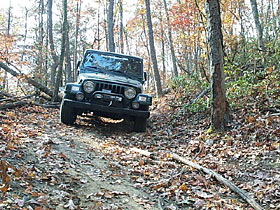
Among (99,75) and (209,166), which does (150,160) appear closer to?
(209,166)

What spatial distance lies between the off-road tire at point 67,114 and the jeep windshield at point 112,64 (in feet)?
4.67

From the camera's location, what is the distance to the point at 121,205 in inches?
126

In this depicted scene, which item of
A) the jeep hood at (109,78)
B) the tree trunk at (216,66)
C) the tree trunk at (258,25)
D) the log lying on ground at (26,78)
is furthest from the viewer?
the log lying on ground at (26,78)

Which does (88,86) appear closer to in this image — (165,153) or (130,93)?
(130,93)

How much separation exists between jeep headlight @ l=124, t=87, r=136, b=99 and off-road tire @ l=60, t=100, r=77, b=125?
1558 mm

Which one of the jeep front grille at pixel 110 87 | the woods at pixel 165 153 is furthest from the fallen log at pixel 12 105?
the jeep front grille at pixel 110 87

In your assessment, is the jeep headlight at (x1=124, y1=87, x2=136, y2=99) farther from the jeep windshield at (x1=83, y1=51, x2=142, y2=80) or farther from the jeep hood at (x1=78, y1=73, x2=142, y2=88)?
the jeep windshield at (x1=83, y1=51, x2=142, y2=80)

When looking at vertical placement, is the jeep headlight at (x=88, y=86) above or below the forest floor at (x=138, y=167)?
above

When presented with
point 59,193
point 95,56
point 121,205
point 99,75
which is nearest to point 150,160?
point 121,205

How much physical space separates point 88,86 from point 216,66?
3209 mm

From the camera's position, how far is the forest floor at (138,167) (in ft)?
10.2

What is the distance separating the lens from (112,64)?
8125mm

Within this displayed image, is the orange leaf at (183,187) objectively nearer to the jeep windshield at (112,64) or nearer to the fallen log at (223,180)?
the fallen log at (223,180)

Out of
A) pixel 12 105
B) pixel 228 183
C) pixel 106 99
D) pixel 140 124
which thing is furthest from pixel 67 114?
pixel 228 183
